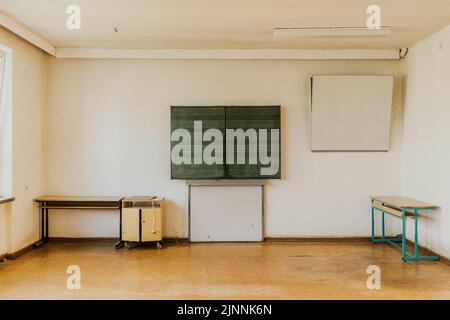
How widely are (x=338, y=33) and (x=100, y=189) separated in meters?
4.28

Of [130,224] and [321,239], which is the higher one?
[130,224]

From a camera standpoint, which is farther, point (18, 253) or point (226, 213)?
point (226, 213)

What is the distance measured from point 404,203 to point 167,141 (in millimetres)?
3644

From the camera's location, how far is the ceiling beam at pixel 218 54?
6344mm

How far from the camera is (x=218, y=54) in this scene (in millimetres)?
6359

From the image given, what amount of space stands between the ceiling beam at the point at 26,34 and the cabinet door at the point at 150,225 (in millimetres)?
2829

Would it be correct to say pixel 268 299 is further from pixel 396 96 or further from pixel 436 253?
pixel 396 96

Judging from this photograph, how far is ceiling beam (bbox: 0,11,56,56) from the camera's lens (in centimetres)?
491

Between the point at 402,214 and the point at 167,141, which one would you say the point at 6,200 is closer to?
the point at 167,141

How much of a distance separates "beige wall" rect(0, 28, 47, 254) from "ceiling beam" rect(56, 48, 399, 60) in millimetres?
565

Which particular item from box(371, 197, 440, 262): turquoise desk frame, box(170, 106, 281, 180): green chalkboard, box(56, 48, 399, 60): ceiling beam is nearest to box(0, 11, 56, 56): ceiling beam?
box(56, 48, 399, 60): ceiling beam

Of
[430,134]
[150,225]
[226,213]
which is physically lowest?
[150,225]

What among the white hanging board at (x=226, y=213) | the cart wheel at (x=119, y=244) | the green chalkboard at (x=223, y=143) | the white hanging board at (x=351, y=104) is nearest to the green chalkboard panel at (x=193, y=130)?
the green chalkboard at (x=223, y=143)

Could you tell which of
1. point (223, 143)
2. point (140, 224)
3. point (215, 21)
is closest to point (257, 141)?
point (223, 143)
